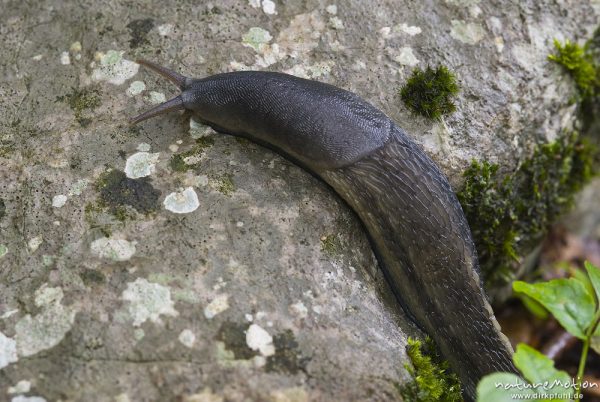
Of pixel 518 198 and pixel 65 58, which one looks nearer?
pixel 65 58

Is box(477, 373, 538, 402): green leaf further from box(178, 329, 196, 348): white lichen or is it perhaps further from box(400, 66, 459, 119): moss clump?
box(400, 66, 459, 119): moss clump

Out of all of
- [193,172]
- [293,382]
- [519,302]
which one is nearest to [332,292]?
[293,382]

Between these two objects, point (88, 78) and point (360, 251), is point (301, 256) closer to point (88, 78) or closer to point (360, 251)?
point (360, 251)

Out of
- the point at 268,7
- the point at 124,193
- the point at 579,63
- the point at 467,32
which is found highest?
the point at 579,63

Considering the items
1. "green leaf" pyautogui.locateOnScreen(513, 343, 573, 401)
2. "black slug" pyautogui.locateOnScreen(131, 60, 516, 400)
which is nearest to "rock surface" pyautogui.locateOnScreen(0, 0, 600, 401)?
"black slug" pyautogui.locateOnScreen(131, 60, 516, 400)

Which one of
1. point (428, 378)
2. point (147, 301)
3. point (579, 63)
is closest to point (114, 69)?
point (147, 301)

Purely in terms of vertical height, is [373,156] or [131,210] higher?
[373,156]

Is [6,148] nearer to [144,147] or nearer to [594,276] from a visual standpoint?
[144,147]
